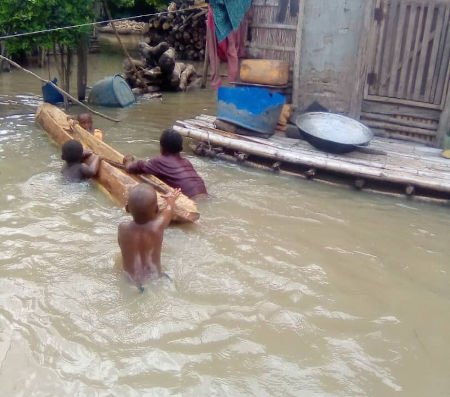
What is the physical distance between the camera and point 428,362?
326 cm

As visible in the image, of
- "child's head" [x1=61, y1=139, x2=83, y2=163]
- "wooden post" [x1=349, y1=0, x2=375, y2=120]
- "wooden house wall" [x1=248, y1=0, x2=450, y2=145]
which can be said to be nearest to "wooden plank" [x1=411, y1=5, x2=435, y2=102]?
"wooden house wall" [x1=248, y1=0, x2=450, y2=145]

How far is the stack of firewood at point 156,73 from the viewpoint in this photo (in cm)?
1216

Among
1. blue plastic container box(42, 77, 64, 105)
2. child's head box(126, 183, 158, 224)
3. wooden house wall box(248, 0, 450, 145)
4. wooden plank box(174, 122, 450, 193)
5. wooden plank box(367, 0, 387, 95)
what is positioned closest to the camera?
child's head box(126, 183, 158, 224)

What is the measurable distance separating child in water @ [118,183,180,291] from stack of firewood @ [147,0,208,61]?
13600mm

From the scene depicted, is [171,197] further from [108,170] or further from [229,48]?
[229,48]

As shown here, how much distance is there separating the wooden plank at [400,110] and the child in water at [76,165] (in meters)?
3.88

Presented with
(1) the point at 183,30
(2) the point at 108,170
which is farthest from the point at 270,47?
(1) the point at 183,30

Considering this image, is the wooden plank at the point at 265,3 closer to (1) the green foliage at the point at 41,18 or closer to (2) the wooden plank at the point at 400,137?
(2) the wooden plank at the point at 400,137

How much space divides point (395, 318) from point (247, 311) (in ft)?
3.48

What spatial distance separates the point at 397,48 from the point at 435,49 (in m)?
0.48

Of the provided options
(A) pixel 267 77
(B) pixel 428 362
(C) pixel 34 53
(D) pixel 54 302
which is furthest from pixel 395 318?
(C) pixel 34 53

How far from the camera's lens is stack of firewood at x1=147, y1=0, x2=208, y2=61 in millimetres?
16672

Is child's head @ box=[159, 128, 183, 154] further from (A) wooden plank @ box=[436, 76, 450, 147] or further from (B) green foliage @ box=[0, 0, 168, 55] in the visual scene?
(B) green foliage @ box=[0, 0, 168, 55]

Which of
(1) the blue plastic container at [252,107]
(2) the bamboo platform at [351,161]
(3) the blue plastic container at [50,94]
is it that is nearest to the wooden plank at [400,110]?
(2) the bamboo platform at [351,161]
